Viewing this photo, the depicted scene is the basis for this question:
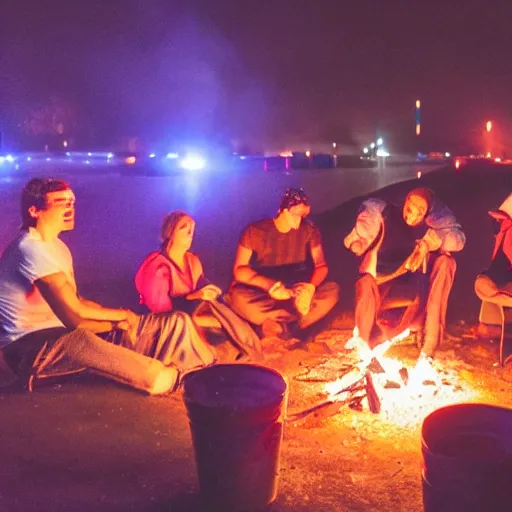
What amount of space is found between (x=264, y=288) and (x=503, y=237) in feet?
7.37

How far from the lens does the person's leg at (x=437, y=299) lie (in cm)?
607

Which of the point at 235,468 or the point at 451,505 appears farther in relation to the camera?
the point at 235,468

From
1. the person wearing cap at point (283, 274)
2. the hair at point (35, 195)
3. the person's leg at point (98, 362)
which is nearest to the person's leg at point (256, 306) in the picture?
the person wearing cap at point (283, 274)

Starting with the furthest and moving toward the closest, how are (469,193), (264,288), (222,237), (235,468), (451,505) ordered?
1. (222,237)
2. (469,193)
3. (264,288)
4. (235,468)
5. (451,505)

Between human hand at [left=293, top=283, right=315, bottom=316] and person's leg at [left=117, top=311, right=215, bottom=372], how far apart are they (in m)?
1.30

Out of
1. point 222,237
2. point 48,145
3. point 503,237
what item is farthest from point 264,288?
point 48,145

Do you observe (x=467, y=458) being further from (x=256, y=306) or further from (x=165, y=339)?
(x=256, y=306)

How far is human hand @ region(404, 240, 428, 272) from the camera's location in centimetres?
618

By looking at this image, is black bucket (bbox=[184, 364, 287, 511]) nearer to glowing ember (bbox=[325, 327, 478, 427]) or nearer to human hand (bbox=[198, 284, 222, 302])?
glowing ember (bbox=[325, 327, 478, 427])

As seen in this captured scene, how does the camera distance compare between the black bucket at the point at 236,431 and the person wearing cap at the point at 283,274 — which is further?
the person wearing cap at the point at 283,274

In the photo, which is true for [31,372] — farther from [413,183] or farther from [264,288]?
[413,183]

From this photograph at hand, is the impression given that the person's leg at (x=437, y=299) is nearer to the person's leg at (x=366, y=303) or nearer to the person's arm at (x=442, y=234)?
the person's arm at (x=442, y=234)

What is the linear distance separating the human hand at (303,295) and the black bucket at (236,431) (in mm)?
2634

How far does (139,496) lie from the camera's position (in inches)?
151
